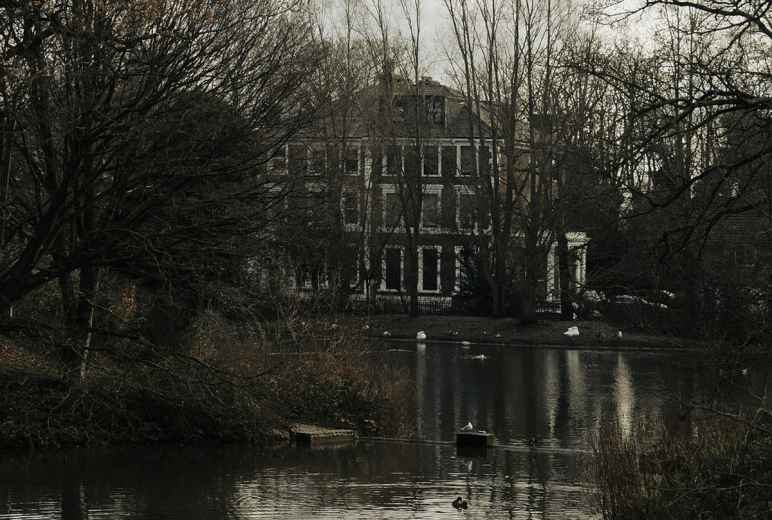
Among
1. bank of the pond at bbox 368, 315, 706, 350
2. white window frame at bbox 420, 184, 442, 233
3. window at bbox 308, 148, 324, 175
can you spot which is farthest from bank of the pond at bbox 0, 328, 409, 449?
white window frame at bbox 420, 184, 442, 233

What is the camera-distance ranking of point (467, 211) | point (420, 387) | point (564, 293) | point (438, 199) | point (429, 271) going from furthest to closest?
point (429, 271)
point (438, 199)
point (467, 211)
point (564, 293)
point (420, 387)

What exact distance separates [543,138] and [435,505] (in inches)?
1521

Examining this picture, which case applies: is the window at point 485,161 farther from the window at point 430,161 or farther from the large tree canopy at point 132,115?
the large tree canopy at point 132,115

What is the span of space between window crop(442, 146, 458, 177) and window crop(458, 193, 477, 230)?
10.1 ft

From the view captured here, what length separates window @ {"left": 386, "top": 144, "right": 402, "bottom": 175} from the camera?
57.6 meters

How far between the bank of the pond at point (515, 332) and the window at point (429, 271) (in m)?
11.1

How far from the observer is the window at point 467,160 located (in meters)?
57.3

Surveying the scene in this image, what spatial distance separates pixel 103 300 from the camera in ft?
74.3

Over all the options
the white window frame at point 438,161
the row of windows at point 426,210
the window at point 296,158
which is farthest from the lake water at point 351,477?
the white window frame at point 438,161

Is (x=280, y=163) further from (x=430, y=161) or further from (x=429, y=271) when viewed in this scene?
(x=429, y=271)

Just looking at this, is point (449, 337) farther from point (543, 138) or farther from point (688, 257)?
point (688, 257)

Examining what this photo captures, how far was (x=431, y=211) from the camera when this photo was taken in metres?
61.8

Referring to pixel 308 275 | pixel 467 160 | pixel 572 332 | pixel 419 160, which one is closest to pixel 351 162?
pixel 419 160

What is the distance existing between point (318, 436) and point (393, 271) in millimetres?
46793
